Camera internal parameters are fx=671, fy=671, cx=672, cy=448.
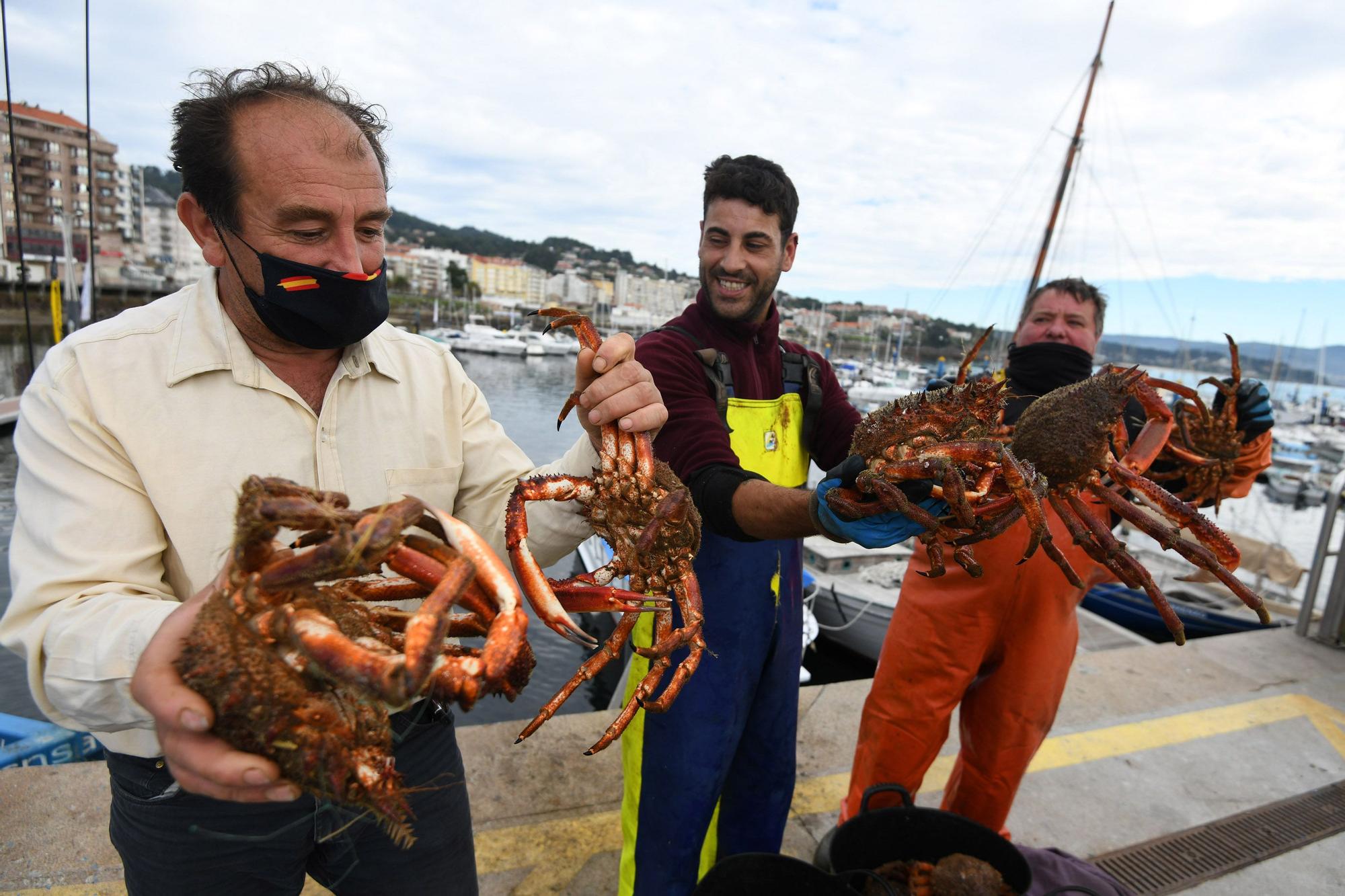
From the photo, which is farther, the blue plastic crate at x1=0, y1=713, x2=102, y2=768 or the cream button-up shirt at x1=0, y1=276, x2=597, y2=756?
the blue plastic crate at x1=0, y1=713, x2=102, y2=768

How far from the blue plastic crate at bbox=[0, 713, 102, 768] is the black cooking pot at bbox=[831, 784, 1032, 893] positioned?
152 inches

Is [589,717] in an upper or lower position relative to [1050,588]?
lower

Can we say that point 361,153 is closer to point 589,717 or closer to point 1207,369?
point 589,717

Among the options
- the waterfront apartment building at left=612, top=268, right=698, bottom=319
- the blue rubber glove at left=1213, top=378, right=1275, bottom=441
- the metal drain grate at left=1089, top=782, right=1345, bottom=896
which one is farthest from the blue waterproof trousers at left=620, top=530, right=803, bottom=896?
the waterfront apartment building at left=612, top=268, right=698, bottom=319

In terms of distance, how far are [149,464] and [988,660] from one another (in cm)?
338

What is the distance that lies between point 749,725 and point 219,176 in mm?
2615

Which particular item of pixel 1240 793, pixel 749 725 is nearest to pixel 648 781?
pixel 749 725

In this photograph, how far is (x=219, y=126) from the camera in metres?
1.67

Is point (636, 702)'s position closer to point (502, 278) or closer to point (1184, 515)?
point (1184, 515)

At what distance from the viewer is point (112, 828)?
175cm

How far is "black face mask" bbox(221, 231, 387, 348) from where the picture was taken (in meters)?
1.71

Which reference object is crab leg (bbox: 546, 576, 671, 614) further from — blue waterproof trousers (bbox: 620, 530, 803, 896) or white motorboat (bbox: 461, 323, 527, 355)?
white motorboat (bbox: 461, 323, 527, 355)

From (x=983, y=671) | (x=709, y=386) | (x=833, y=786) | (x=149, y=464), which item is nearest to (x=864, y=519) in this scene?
(x=709, y=386)

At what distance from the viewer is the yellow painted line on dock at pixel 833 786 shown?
9.97ft
